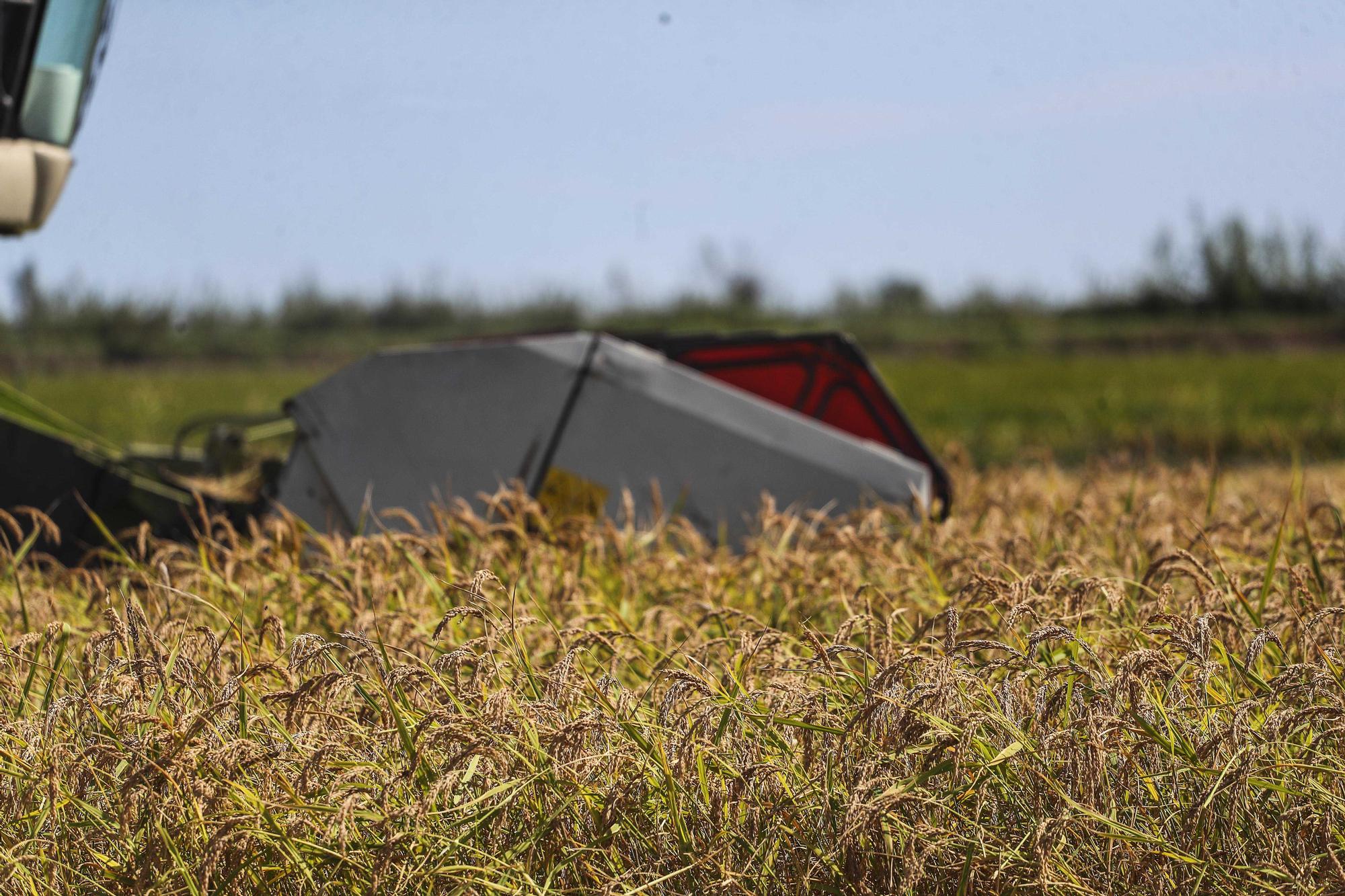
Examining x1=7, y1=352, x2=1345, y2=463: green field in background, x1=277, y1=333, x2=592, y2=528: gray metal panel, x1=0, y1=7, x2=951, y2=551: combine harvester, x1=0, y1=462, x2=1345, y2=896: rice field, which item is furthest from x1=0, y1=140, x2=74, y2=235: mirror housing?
x1=7, y1=352, x2=1345, y2=463: green field in background

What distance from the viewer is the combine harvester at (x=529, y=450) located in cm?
333

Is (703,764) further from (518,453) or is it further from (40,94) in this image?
(40,94)

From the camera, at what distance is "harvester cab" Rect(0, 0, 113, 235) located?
4.15m

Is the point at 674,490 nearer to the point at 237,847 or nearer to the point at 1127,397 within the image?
the point at 237,847

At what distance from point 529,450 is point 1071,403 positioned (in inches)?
467

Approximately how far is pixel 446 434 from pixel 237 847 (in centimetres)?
184

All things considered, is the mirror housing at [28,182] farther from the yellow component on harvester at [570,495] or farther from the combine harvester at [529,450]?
the yellow component on harvester at [570,495]

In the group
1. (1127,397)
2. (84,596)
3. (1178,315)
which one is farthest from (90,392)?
(1178,315)

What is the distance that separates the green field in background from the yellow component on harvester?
2.12 meters

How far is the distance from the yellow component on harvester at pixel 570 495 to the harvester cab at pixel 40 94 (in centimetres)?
226

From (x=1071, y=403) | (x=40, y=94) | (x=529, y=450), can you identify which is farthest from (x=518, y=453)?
(x=1071, y=403)

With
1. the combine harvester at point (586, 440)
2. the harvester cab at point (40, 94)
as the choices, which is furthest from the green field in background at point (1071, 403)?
the harvester cab at point (40, 94)

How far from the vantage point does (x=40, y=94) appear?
4.28 m

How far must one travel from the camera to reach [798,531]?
3.39m
